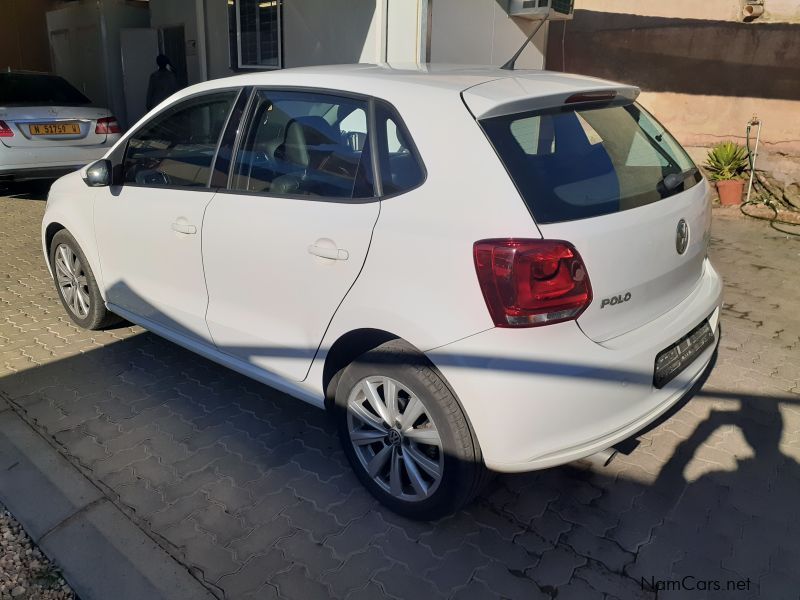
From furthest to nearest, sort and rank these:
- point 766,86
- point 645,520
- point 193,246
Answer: point 766,86 < point 193,246 < point 645,520

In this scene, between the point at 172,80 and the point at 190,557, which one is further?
the point at 172,80

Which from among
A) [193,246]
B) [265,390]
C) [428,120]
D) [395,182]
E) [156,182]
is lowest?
[265,390]

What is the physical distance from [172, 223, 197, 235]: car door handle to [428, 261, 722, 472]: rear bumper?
60.8 inches

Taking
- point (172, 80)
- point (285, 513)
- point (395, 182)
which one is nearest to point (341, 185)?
point (395, 182)

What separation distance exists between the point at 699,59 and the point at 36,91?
8571mm

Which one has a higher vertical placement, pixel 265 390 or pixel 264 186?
pixel 264 186

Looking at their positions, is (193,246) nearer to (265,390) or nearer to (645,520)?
(265,390)

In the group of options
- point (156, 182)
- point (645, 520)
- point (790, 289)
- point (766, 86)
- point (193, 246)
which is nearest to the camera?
point (645, 520)

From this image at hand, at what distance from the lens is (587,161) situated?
8.64 feet

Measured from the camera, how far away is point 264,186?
309 cm

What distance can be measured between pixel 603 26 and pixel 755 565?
28.3ft

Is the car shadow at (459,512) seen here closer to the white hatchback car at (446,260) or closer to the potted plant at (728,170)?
the white hatchback car at (446,260)

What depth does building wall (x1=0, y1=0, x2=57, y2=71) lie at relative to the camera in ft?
48.9

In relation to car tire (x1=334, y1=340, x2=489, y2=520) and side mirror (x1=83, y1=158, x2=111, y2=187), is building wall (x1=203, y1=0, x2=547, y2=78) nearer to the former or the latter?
side mirror (x1=83, y1=158, x2=111, y2=187)
